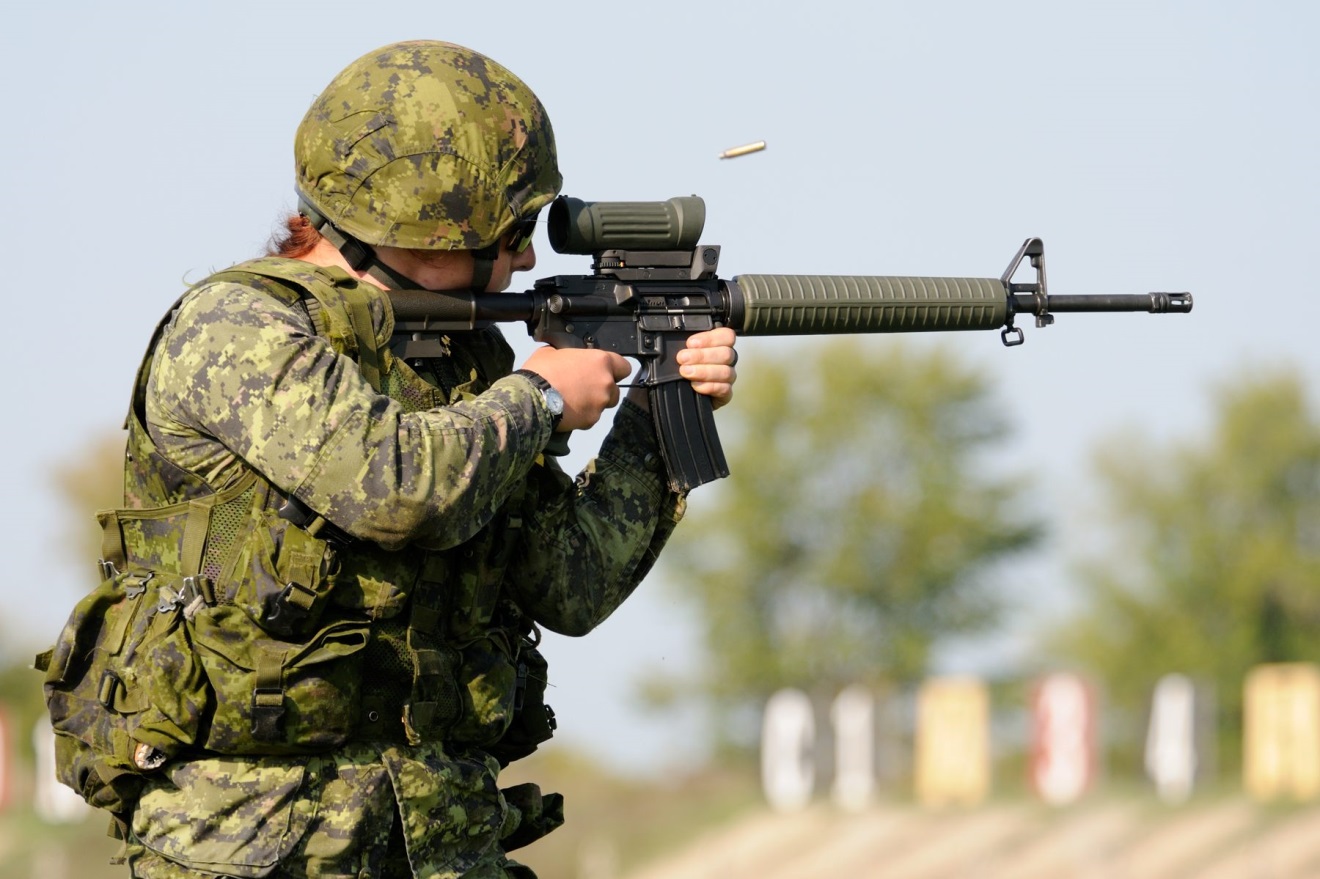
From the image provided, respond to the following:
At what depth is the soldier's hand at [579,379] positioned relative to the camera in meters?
5.54

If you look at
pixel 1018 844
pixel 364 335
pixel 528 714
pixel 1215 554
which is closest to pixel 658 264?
pixel 364 335

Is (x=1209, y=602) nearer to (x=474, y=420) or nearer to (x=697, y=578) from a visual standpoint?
(x=697, y=578)

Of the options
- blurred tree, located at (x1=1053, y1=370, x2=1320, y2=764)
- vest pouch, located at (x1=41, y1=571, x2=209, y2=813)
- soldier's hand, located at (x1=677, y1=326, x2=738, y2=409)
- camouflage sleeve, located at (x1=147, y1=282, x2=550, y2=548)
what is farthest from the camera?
blurred tree, located at (x1=1053, y1=370, x2=1320, y2=764)

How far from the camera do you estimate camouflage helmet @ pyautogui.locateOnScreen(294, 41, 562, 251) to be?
547 cm

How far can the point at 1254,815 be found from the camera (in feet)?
92.0

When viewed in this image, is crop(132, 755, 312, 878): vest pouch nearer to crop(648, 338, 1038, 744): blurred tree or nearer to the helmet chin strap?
the helmet chin strap

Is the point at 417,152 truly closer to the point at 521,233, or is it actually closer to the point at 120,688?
the point at 521,233

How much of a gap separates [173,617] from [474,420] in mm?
925

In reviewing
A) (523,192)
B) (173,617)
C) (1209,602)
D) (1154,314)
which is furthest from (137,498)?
(1209,602)

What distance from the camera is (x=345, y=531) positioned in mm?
5086

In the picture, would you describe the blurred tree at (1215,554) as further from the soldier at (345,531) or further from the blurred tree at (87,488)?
the soldier at (345,531)

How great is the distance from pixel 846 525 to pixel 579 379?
57735 millimetres

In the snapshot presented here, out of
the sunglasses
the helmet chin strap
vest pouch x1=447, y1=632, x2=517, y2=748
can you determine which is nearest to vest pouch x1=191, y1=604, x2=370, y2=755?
vest pouch x1=447, y1=632, x2=517, y2=748

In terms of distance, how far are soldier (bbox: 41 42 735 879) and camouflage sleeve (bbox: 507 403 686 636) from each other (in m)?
0.01
